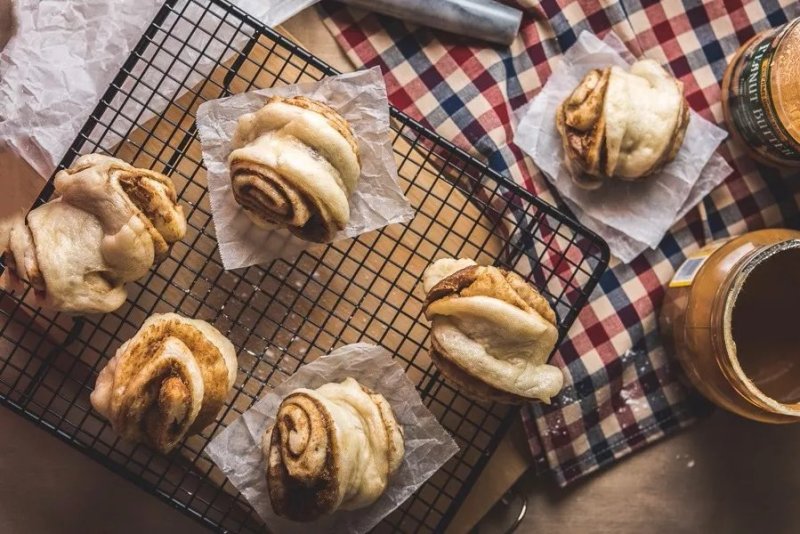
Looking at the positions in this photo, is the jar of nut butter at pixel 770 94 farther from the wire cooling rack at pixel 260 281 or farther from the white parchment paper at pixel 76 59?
the white parchment paper at pixel 76 59

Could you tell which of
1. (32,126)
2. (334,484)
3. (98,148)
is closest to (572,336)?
(334,484)

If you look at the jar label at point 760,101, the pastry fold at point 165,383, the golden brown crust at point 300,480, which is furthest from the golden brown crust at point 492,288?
the jar label at point 760,101

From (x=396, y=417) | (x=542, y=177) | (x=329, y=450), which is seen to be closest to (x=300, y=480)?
(x=329, y=450)

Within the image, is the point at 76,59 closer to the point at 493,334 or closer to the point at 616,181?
the point at 493,334

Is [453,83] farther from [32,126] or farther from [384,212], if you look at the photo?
[32,126]

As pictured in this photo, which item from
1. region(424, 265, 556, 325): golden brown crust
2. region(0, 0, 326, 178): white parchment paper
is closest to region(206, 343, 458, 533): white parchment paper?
region(424, 265, 556, 325): golden brown crust

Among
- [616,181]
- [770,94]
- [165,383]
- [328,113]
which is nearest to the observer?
[165,383]

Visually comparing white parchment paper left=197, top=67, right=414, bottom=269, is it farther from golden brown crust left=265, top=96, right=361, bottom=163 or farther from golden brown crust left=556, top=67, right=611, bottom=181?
golden brown crust left=556, top=67, right=611, bottom=181
